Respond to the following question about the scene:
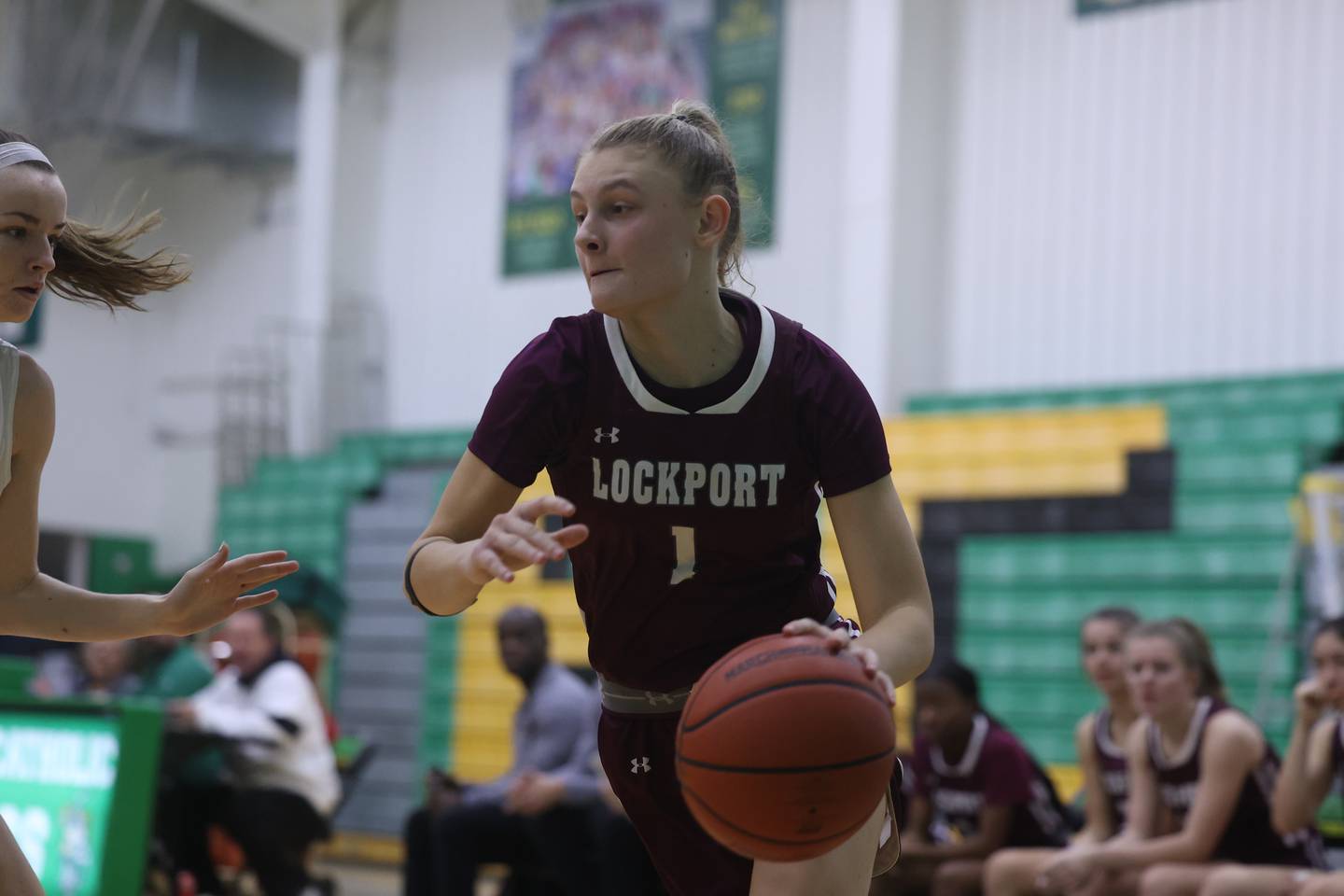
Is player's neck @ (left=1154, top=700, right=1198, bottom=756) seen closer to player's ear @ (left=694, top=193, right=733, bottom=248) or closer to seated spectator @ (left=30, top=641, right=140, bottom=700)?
player's ear @ (left=694, top=193, right=733, bottom=248)

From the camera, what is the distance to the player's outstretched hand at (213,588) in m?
2.72

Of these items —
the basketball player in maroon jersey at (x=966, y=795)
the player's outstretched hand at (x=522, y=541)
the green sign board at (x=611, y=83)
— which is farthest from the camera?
the green sign board at (x=611, y=83)

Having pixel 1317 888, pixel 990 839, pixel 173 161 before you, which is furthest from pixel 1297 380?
pixel 173 161

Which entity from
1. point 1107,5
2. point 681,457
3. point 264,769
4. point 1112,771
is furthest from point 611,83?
point 681,457

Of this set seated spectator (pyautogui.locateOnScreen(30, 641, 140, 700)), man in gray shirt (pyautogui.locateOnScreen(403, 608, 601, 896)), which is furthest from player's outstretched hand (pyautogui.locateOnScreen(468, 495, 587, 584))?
seated spectator (pyautogui.locateOnScreen(30, 641, 140, 700))

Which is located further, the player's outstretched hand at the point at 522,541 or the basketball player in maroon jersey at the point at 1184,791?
the basketball player in maroon jersey at the point at 1184,791

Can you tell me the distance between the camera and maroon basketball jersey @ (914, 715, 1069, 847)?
608 cm

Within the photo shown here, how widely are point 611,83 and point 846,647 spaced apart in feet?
41.2

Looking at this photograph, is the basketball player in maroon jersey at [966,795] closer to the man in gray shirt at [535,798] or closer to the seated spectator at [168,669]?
the man in gray shirt at [535,798]

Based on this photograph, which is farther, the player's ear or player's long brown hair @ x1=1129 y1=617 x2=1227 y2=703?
player's long brown hair @ x1=1129 y1=617 x2=1227 y2=703

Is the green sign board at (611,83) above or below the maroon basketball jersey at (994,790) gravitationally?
above

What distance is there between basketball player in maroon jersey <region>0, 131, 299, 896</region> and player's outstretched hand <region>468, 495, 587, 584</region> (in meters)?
0.58

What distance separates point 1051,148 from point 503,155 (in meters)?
5.51

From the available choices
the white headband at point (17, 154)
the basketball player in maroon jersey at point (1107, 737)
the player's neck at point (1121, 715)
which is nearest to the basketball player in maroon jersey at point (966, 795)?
the basketball player in maroon jersey at point (1107, 737)
